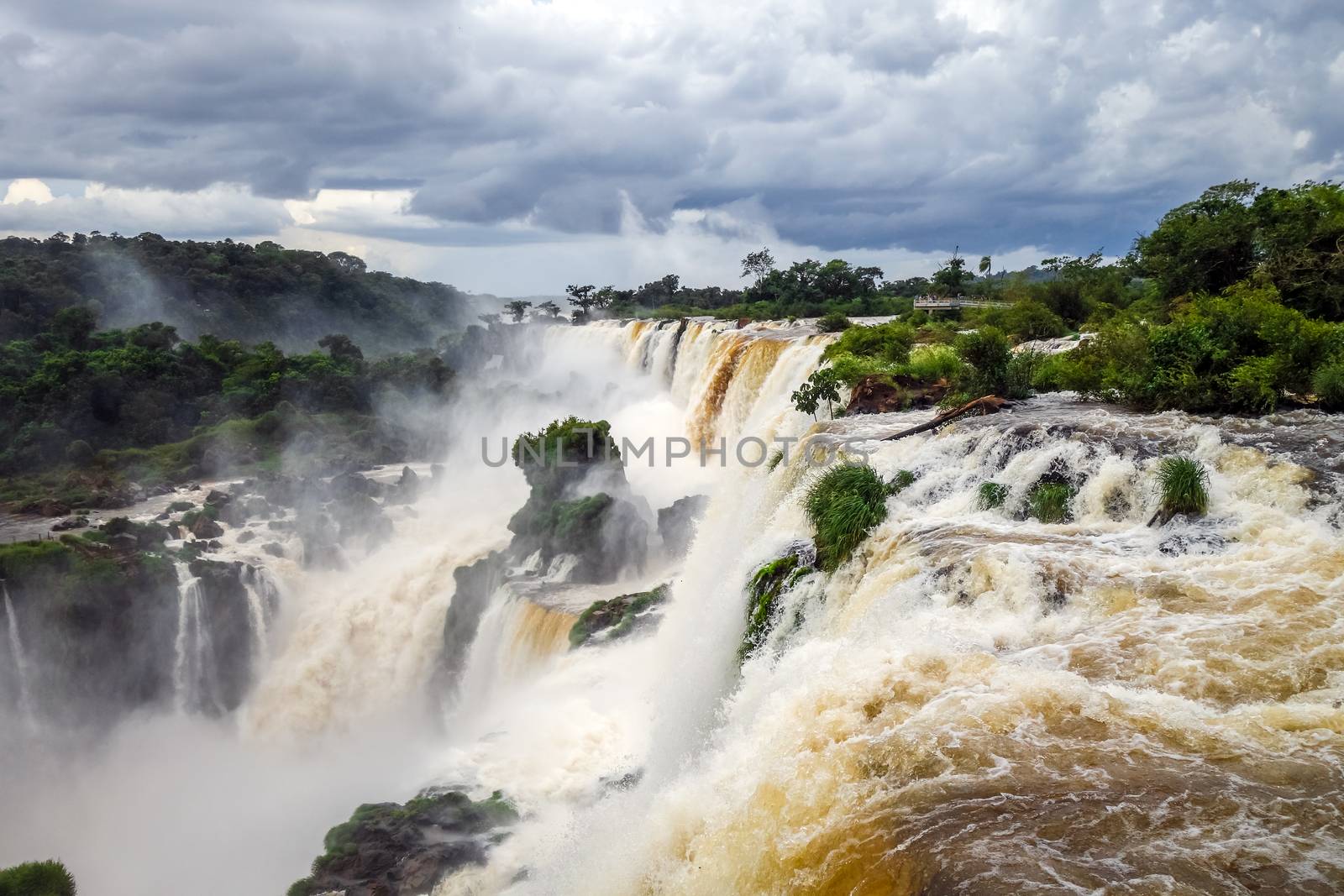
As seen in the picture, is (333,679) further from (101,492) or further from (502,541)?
(101,492)

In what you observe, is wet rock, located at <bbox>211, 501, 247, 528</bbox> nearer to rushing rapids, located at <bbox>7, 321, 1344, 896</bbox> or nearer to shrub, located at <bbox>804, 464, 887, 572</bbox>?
rushing rapids, located at <bbox>7, 321, 1344, 896</bbox>

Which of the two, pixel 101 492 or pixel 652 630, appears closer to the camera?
pixel 652 630

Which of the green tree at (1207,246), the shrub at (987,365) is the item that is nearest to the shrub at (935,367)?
the shrub at (987,365)

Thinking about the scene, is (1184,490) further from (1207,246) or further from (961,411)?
(1207,246)

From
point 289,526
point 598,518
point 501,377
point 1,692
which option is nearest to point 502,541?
point 598,518

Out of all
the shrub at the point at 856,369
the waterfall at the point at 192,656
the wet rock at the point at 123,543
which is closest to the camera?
the shrub at the point at 856,369

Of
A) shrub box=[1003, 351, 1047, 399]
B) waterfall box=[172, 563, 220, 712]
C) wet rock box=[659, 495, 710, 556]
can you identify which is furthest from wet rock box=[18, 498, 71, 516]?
shrub box=[1003, 351, 1047, 399]

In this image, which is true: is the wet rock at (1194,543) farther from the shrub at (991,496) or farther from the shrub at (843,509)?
the shrub at (843,509)
